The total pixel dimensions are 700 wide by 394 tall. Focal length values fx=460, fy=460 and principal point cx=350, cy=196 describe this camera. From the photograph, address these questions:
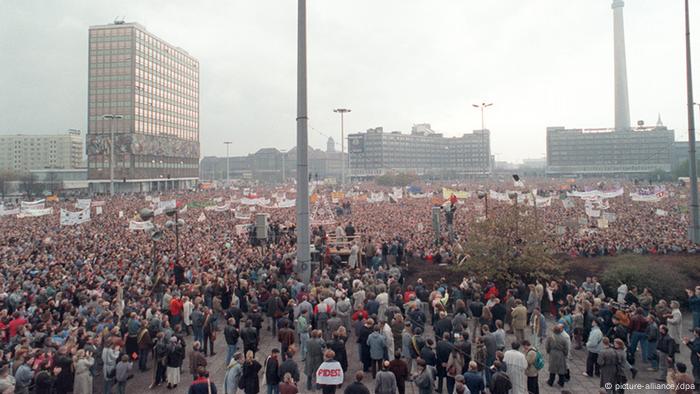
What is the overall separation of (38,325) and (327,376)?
7714 mm

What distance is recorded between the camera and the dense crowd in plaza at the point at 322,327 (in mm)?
8945

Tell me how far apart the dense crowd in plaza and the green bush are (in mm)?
434

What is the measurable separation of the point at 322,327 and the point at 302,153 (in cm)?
518

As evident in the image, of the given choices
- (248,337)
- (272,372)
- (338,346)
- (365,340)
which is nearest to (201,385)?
(272,372)

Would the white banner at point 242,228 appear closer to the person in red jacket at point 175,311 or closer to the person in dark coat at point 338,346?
the person in red jacket at point 175,311

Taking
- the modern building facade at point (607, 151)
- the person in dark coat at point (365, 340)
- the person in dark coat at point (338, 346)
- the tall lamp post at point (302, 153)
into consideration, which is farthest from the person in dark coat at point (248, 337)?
the modern building facade at point (607, 151)

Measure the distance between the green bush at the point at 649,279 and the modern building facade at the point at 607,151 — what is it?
180 metres

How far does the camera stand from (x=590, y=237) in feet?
81.1

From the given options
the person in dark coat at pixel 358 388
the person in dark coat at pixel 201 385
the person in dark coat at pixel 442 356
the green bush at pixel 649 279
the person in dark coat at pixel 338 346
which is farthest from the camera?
the green bush at pixel 649 279

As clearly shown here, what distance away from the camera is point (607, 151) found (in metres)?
179

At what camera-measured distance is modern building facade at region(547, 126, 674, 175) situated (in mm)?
171750

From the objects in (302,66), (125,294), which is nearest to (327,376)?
(302,66)

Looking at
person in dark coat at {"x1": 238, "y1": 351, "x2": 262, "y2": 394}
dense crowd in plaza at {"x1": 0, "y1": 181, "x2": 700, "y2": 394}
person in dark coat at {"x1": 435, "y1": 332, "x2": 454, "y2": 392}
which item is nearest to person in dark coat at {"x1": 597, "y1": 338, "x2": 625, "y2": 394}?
dense crowd in plaza at {"x1": 0, "y1": 181, "x2": 700, "y2": 394}

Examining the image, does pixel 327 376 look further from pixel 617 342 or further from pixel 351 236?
pixel 351 236
